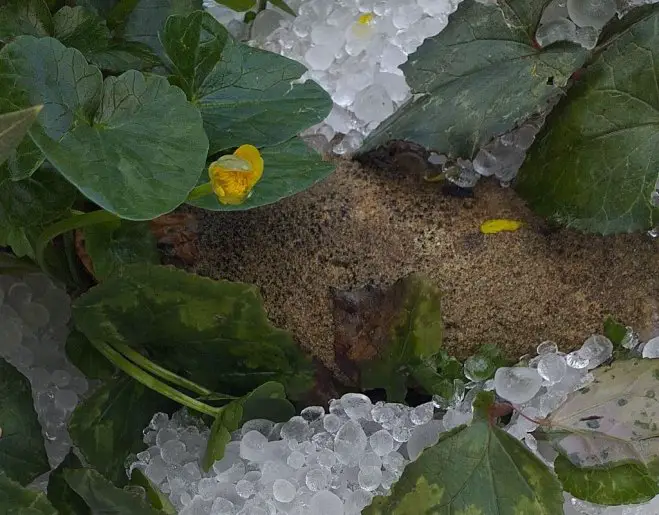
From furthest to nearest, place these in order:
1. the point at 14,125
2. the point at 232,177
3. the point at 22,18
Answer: the point at 22,18 < the point at 232,177 < the point at 14,125

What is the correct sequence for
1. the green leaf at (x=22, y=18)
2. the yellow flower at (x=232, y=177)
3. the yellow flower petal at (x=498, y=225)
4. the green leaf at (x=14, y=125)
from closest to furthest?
the green leaf at (x=14, y=125), the yellow flower at (x=232, y=177), the green leaf at (x=22, y=18), the yellow flower petal at (x=498, y=225)

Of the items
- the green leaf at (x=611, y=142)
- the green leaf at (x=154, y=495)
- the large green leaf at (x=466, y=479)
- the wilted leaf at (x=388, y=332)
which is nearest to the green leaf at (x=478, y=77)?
the green leaf at (x=611, y=142)

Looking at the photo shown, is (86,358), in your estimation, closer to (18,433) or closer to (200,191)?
(18,433)

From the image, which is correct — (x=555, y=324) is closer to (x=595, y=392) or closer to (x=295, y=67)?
(x=595, y=392)

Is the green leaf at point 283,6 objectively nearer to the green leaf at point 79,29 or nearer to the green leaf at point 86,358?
the green leaf at point 79,29

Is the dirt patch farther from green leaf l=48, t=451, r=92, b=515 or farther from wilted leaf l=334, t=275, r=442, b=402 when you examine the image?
green leaf l=48, t=451, r=92, b=515

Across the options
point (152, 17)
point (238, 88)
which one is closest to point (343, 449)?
point (238, 88)

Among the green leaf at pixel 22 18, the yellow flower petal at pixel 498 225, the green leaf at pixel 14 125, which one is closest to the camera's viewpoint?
the green leaf at pixel 14 125
